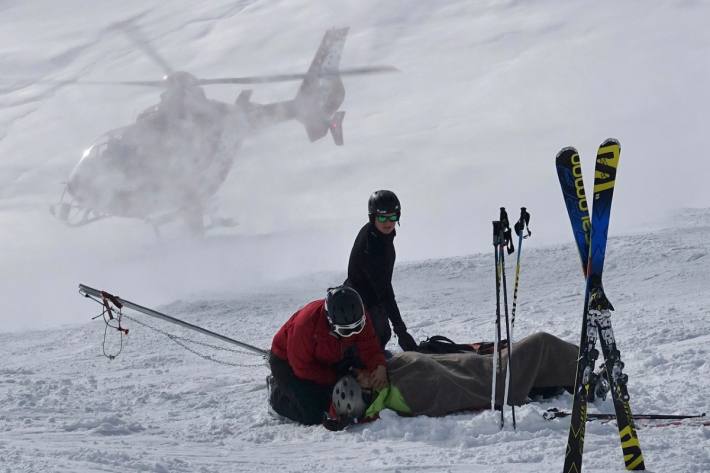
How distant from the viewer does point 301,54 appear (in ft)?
189

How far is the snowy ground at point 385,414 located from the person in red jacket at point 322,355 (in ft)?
0.65

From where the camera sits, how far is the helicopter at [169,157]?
21.6 meters

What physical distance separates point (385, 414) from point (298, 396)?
1.93 ft

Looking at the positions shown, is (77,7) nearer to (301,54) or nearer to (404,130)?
(301,54)

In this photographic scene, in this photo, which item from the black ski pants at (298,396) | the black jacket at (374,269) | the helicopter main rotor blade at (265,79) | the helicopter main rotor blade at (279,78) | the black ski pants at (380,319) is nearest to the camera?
the black ski pants at (298,396)

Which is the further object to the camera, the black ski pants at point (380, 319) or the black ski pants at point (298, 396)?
the black ski pants at point (380, 319)

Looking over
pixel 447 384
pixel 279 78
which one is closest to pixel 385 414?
pixel 447 384

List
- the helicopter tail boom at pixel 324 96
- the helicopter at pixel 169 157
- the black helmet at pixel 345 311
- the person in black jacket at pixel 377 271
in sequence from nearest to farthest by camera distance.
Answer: the black helmet at pixel 345 311, the person in black jacket at pixel 377 271, the helicopter at pixel 169 157, the helicopter tail boom at pixel 324 96

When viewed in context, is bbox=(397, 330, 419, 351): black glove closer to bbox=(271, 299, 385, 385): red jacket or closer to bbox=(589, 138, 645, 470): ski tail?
bbox=(271, 299, 385, 385): red jacket

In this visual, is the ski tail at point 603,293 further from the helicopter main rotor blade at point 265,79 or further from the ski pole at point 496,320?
the helicopter main rotor blade at point 265,79

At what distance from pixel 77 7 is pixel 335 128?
5245 cm

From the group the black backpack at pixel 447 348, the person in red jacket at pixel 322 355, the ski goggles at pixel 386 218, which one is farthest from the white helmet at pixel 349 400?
the ski goggles at pixel 386 218

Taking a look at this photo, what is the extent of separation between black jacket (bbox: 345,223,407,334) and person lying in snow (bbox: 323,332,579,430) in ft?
2.54

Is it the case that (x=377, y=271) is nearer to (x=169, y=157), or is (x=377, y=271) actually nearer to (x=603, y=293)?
(x=603, y=293)
